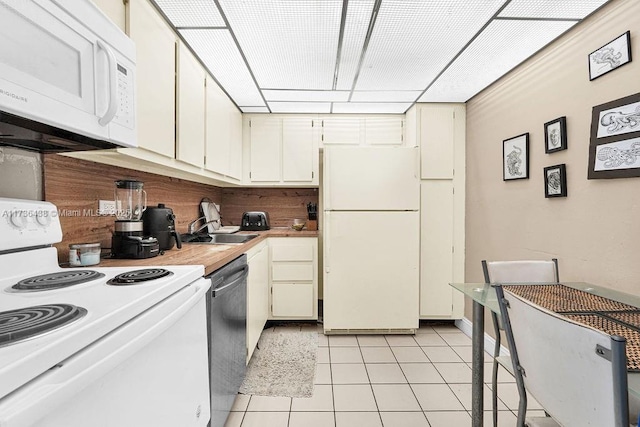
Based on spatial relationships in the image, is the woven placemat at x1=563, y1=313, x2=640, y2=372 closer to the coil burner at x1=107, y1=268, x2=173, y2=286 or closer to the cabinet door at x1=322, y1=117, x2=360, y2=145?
the coil burner at x1=107, y1=268, x2=173, y2=286

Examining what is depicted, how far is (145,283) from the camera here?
0.95m

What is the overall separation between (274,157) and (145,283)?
2.47 metres

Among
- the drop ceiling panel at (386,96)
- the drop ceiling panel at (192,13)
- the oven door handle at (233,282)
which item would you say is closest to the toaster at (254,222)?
the oven door handle at (233,282)

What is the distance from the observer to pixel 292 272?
9.89ft

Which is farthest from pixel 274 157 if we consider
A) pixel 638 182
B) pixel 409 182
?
pixel 638 182

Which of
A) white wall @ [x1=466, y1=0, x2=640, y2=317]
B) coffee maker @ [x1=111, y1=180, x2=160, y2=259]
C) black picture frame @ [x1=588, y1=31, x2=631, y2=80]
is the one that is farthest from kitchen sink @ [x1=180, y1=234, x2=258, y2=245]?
black picture frame @ [x1=588, y1=31, x2=631, y2=80]

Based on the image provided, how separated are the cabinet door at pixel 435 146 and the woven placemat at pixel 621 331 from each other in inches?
80.6

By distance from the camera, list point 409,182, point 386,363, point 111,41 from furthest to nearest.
Answer: point 409,182 → point 386,363 → point 111,41

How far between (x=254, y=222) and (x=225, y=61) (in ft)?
5.24

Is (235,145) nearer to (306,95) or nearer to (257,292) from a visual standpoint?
(306,95)

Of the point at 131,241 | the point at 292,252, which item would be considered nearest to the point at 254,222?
the point at 292,252

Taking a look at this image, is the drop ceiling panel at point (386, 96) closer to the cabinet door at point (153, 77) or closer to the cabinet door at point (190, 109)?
the cabinet door at point (190, 109)

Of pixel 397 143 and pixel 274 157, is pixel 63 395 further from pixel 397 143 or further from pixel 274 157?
pixel 397 143

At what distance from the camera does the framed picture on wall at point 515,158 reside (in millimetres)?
2156
